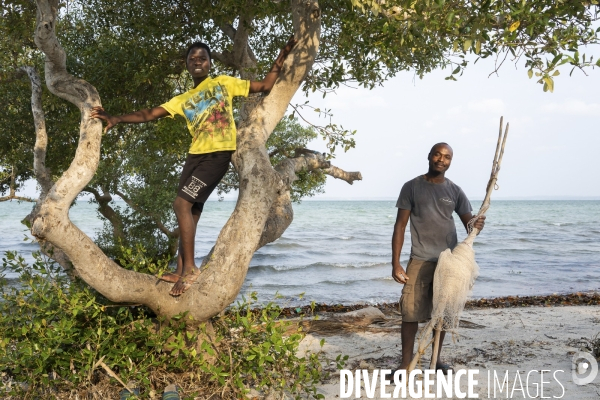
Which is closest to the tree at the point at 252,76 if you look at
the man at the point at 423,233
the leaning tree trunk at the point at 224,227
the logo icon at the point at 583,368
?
the leaning tree trunk at the point at 224,227

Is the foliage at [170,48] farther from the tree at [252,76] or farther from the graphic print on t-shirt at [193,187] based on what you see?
the graphic print on t-shirt at [193,187]

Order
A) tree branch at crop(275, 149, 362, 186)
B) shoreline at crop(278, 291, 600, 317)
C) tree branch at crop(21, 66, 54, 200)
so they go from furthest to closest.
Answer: shoreline at crop(278, 291, 600, 317), tree branch at crop(275, 149, 362, 186), tree branch at crop(21, 66, 54, 200)

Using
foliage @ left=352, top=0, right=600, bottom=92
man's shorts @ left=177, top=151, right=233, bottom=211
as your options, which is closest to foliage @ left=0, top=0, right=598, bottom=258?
foliage @ left=352, top=0, right=600, bottom=92

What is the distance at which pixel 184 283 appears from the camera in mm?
5430

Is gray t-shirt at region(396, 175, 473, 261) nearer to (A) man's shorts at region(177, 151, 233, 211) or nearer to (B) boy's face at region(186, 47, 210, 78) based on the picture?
(A) man's shorts at region(177, 151, 233, 211)

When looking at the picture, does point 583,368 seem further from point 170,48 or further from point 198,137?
point 170,48

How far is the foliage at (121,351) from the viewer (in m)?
5.05

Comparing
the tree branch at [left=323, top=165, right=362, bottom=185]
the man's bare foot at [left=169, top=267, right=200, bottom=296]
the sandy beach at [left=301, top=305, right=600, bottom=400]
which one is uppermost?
the tree branch at [left=323, top=165, right=362, bottom=185]

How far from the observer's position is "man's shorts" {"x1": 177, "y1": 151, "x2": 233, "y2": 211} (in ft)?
17.6

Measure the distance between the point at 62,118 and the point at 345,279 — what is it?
1193 cm

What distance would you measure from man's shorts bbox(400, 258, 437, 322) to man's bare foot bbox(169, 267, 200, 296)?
6.78ft

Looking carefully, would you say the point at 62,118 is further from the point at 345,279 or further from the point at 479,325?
the point at 345,279

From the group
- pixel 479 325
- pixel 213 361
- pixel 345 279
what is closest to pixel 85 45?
pixel 213 361

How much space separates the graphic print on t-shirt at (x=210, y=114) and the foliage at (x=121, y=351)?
162 centimetres
